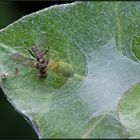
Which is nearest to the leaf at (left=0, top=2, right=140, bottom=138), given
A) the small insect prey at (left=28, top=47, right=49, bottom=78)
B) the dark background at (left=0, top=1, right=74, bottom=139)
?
the small insect prey at (left=28, top=47, right=49, bottom=78)

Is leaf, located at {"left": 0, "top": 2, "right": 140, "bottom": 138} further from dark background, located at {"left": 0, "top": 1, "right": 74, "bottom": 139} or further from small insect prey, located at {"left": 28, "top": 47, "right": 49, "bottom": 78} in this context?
dark background, located at {"left": 0, "top": 1, "right": 74, "bottom": 139}

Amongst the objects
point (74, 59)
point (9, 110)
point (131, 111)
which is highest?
point (74, 59)

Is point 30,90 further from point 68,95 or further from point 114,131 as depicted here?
point 114,131

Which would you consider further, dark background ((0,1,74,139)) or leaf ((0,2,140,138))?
dark background ((0,1,74,139))

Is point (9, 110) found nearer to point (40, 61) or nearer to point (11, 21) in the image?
point (11, 21)

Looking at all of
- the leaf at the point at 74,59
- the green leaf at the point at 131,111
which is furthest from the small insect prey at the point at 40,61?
the green leaf at the point at 131,111

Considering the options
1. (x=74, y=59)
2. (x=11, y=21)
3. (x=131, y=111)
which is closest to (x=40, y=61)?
(x=74, y=59)
